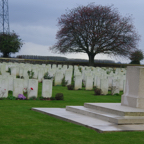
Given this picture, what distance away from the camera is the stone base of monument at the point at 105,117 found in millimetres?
6363

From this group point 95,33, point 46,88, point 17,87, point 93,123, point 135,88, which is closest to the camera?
point 93,123

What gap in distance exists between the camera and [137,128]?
6.41m

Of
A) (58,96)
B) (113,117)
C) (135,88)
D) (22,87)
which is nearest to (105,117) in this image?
(113,117)

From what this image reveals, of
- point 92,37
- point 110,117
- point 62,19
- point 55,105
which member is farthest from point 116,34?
point 110,117

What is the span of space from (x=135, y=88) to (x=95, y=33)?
98.8 ft

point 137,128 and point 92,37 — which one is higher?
point 92,37

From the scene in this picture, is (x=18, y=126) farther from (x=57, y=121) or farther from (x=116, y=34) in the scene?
(x=116, y=34)

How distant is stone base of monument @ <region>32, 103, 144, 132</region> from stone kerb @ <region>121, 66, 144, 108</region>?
38cm

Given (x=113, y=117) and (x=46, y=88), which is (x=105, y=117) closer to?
(x=113, y=117)

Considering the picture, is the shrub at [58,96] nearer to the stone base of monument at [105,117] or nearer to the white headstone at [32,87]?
the white headstone at [32,87]

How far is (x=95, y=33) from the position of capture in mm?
37469

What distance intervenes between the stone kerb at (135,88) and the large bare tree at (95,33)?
2991cm

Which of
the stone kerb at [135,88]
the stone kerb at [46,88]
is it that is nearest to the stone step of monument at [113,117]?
the stone kerb at [135,88]

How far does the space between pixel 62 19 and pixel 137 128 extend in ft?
113
